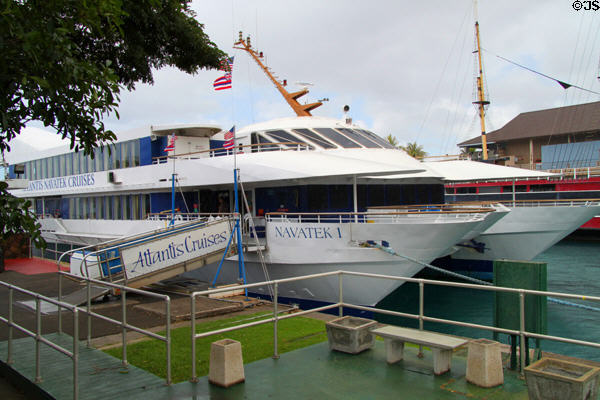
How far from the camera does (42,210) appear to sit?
29125mm

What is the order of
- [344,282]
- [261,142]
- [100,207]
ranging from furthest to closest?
1. [100,207]
2. [261,142]
3. [344,282]

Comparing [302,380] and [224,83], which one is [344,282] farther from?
[302,380]

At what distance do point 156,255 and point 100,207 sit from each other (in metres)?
11.1

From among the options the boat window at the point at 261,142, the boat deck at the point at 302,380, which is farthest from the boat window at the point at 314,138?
the boat deck at the point at 302,380

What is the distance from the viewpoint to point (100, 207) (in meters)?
22.6

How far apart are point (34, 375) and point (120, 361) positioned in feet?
3.39

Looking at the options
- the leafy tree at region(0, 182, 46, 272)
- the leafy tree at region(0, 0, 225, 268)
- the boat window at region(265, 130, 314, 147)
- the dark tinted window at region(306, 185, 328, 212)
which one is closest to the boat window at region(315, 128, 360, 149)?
the boat window at region(265, 130, 314, 147)

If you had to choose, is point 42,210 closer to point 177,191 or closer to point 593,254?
point 177,191

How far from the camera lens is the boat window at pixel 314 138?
17.0 metres

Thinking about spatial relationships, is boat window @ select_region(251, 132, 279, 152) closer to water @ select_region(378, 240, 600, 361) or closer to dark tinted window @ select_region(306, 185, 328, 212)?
dark tinted window @ select_region(306, 185, 328, 212)

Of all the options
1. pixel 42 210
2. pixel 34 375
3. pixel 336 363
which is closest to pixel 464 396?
pixel 336 363

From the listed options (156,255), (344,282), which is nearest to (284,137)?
(344,282)

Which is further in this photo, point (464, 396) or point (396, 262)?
point (396, 262)

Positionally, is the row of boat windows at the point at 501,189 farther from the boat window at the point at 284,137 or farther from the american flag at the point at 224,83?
the american flag at the point at 224,83
